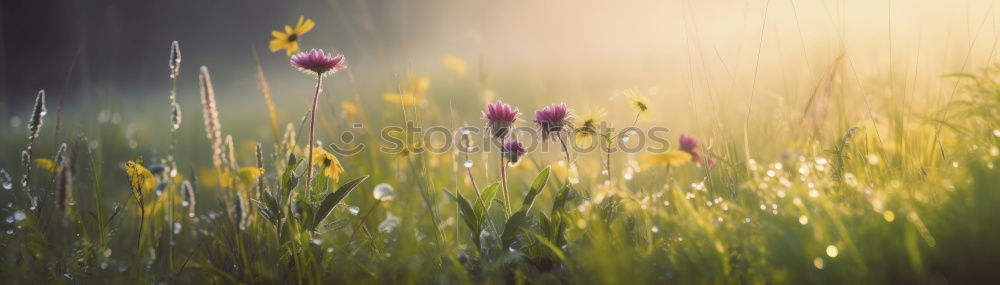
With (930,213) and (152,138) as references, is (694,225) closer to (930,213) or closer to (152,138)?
(930,213)

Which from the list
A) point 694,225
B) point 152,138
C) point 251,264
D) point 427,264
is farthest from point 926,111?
point 152,138

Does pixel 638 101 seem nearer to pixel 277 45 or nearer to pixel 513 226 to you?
pixel 513 226

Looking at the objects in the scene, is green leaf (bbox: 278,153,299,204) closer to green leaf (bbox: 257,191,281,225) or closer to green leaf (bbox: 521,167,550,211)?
green leaf (bbox: 257,191,281,225)

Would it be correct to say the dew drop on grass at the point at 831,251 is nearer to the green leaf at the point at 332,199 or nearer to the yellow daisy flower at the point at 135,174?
the green leaf at the point at 332,199

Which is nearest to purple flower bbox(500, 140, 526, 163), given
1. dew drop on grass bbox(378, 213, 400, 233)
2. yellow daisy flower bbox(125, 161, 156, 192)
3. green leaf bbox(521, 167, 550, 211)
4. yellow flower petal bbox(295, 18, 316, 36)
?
green leaf bbox(521, 167, 550, 211)

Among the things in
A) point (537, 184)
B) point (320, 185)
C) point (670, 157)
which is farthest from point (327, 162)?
point (670, 157)

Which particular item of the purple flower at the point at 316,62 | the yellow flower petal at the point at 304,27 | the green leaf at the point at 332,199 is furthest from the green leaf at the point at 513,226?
the yellow flower petal at the point at 304,27
